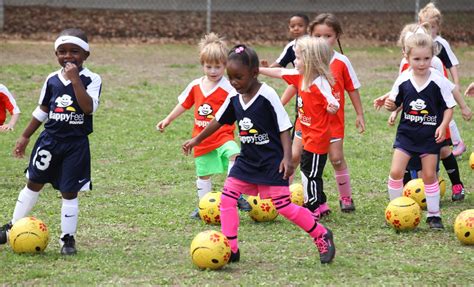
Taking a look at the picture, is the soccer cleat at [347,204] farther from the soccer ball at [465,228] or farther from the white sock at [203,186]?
the soccer ball at [465,228]

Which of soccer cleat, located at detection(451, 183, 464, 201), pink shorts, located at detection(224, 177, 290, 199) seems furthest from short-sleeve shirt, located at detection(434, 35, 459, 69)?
pink shorts, located at detection(224, 177, 290, 199)

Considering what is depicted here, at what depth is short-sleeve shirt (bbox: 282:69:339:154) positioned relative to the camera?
852 centimetres

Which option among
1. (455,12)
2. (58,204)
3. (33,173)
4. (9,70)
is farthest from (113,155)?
(455,12)

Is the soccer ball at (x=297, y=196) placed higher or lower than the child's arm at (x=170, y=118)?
lower

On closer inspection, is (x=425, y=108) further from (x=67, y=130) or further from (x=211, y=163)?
(x=67, y=130)

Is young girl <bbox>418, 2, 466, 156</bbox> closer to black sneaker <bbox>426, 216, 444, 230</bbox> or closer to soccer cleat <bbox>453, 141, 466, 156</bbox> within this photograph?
soccer cleat <bbox>453, 141, 466, 156</bbox>

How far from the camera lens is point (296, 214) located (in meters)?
7.30

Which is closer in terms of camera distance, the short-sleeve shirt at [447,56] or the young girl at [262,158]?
the young girl at [262,158]

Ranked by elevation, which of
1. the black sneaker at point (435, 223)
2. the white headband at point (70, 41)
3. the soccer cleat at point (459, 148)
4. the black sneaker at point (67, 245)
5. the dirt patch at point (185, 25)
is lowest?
the black sneaker at point (67, 245)

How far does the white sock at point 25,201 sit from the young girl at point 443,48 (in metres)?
4.45

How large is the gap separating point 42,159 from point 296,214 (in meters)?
2.05

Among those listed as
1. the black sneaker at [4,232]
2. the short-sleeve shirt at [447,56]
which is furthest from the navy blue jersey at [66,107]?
the short-sleeve shirt at [447,56]

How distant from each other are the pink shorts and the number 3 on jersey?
143cm

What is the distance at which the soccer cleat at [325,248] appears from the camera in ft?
24.0
